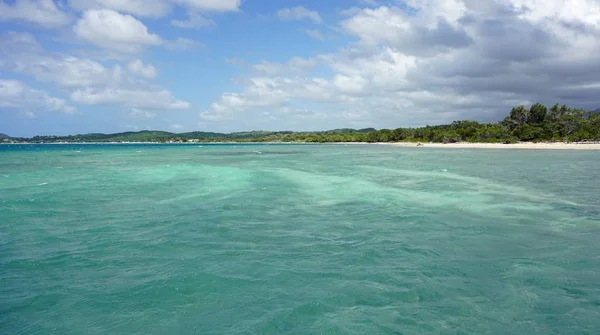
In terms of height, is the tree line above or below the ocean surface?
above

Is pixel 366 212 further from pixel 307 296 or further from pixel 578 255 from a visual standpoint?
pixel 307 296

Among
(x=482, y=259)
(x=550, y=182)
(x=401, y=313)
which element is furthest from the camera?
(x=550, y=182)

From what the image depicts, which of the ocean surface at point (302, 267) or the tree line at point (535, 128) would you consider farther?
the tree line at point (535, 128)

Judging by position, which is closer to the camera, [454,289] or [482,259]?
[454,289]

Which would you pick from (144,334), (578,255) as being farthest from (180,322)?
(578,255)

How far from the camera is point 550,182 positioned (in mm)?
24984

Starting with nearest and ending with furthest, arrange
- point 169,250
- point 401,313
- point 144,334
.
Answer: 1. point 144,334
2. point 401,313
3. point 169,250

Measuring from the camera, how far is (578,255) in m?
9.73

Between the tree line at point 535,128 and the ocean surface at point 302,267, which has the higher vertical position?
the tree line at point 535,128

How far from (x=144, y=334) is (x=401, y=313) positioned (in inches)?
171

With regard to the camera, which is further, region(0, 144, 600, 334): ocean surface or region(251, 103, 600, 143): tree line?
region(251, 103, 600, 143): tree line

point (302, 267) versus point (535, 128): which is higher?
point (535, 128)

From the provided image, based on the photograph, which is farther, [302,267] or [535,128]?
[535,128]

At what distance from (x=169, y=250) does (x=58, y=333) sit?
14.3ft
